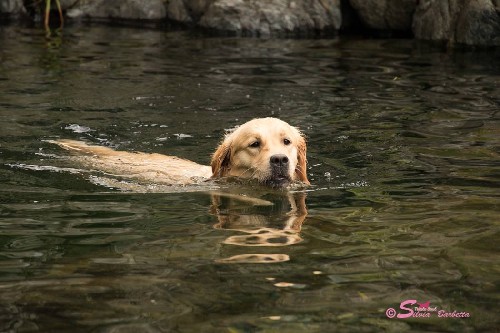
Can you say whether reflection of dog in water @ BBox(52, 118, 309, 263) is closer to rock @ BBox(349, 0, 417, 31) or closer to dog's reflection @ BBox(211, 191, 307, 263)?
dog's reflection @ BBox(211, 191, 307, 263)

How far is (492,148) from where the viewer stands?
8023 millimetres

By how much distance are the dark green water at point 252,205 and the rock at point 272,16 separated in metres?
3.01

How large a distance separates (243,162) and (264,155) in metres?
0.30

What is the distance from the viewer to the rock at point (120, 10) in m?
17.9

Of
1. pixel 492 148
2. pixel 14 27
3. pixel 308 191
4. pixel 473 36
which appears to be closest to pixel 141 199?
pixel 308 191

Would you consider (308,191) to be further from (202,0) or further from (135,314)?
(202,0)

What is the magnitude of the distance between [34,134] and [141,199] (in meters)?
2.79

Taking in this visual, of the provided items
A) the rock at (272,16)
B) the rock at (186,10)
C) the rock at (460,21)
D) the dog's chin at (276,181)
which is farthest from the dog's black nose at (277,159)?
the rock at (186,10)

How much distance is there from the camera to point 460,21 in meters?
14.7

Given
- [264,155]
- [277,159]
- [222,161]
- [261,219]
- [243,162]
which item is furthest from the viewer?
[222,161]

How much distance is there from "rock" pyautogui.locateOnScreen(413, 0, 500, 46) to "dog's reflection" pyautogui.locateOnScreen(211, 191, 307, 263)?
880cm

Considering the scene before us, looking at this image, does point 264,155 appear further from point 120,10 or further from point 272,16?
point 120,10

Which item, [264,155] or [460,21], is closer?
[264,155]

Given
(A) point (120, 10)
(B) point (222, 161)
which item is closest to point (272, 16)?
(A) point (120, 10)
